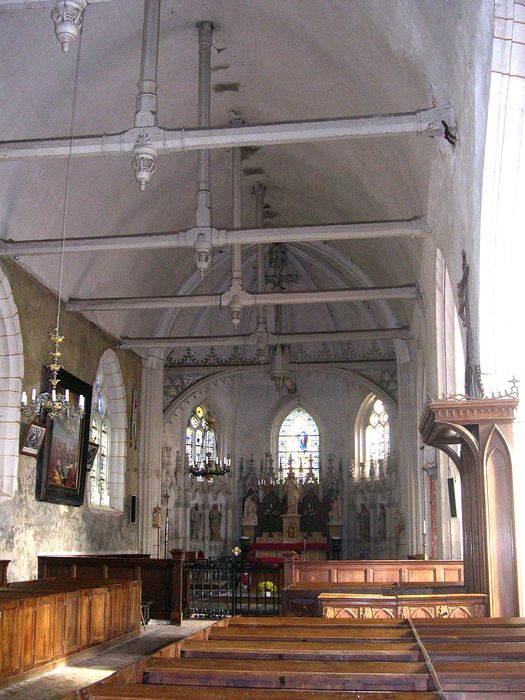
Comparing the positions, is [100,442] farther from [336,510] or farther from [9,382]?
[336,510]

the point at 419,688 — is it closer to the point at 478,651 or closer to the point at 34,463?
the point at 478,651

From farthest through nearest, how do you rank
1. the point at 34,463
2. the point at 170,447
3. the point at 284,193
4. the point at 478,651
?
the point at 170,447
the point at 284,193
the point at 34,463
the point at 478,651

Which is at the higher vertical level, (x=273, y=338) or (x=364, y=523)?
(x=273, y=338)

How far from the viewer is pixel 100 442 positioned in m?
16.3

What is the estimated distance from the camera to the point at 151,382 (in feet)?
60.8

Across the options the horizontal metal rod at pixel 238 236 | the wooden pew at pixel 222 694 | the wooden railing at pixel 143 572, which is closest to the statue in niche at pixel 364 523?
the wooden railing at pixel 143 572

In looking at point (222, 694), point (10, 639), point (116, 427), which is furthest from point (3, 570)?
point (222, 694)

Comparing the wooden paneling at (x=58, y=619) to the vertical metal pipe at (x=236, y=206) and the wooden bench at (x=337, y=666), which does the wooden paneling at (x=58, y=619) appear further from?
the vertical metal pipe at (x=236, y=206)

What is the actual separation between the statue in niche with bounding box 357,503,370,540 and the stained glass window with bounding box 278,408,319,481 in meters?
1.74

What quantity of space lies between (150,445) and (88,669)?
9672 mm

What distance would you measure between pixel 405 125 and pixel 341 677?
6042 mm

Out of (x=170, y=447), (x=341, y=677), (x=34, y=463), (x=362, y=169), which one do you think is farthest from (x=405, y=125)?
(x=170, y=447)

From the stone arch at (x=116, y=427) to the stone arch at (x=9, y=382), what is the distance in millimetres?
4431

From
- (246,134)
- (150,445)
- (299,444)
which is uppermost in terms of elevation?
(246,134)
